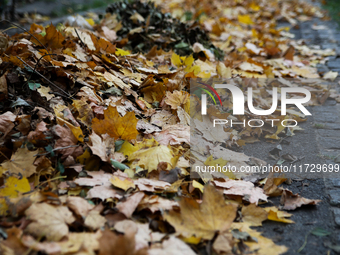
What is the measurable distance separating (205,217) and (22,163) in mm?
842

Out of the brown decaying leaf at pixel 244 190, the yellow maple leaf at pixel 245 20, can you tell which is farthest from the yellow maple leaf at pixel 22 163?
the yellow maple leaf at pixel 245 20

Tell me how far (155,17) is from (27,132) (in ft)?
7.42

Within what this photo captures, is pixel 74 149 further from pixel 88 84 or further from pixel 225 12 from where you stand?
pixel 225 12

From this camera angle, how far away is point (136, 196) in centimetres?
122

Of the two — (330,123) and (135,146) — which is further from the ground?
(135,146)

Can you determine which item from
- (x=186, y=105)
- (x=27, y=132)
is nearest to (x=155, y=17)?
(x=186, y=105)

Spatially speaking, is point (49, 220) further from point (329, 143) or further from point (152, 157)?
point (329, 143)


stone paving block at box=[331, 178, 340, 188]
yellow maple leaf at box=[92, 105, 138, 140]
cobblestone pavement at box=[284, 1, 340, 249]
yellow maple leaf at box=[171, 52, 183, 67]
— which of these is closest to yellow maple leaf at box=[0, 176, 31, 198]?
yellow maple leaf at box=[92, 105, 138, 140]

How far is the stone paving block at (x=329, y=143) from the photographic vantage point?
75.3 inches

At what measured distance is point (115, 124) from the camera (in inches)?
58.9

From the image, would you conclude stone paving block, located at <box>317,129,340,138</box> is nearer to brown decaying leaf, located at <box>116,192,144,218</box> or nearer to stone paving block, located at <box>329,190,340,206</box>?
stone paving block, located at <box>329,190,340,206</box>

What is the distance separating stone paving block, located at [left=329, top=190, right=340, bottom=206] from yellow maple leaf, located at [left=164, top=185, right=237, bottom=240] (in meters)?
0.63

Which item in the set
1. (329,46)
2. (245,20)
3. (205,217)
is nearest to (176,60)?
(205,217)

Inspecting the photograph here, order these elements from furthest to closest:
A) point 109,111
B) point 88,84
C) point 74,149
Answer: point 88,84 → point 109,111 → point 74,149
